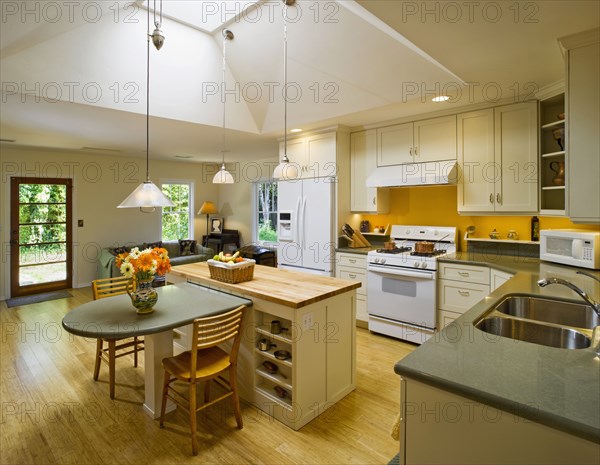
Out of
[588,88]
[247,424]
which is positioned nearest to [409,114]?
[588,88]

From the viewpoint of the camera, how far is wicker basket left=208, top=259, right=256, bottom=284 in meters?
2.64

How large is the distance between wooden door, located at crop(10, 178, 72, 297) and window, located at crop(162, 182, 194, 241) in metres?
1.74

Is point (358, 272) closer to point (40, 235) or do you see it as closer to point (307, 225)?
point (307, 225)

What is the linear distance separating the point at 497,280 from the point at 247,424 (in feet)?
7.70

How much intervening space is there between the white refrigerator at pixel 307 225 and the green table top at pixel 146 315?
5.89 feet

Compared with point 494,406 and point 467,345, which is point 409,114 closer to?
point 467,345

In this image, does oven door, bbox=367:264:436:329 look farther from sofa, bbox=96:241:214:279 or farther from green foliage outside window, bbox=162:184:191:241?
green foliage outside window, bbox=162:184:191:241

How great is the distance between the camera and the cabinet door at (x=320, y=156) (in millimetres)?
4203

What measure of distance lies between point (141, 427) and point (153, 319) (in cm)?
80

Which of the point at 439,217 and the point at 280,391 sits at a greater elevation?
the point at 439,217

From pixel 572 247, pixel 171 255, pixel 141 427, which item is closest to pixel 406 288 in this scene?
pixel 572 247

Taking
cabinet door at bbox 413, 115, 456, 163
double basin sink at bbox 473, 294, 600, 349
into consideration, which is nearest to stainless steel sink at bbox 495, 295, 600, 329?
double basin sink at bbox 473, 294, 600, 349

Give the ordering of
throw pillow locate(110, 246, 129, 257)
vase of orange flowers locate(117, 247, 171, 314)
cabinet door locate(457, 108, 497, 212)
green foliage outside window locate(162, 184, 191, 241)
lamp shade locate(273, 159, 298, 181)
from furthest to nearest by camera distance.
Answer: green foliage outside window locate(162, 184, 191, 241)
throw pillow locate(110, 246, 129, 257)
cabinet door locate(457, 108, 497, 212)
lamp shade locate(273, 159, 298, 181)
vase of orange flowers locate(117, 247, 171, 314)

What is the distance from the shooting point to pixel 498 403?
3.21 feet
